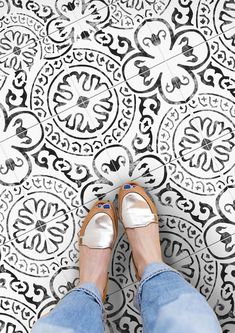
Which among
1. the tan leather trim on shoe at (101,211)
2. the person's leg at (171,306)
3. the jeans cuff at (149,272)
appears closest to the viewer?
the person's leg at (171,306)

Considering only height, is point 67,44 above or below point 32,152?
above

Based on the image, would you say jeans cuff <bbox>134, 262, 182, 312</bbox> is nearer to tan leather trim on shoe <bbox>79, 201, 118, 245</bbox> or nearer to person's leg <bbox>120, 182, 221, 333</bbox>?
person's leg <bbox>120, 182, 221, 333</bbox>

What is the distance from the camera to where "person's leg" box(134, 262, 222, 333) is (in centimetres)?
89

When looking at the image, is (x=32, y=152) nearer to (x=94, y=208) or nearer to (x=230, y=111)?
(x=94, y=208)

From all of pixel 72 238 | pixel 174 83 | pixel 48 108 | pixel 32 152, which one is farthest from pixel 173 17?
pixel 72 238

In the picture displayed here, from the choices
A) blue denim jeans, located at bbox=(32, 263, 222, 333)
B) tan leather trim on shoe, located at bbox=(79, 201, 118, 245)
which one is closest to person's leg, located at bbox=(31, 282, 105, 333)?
blue denim jeans, located at bbox=(32, 263, 222, 333)

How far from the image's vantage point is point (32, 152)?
1181mm

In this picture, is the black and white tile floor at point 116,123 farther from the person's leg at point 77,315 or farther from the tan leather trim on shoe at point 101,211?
the person's leg at point 77,315

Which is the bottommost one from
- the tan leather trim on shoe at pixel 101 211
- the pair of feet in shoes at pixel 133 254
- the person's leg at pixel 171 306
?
the person's leg at pixel 171 306

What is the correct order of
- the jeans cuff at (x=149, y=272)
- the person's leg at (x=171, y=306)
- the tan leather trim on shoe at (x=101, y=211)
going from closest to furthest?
the person's leg at (x=171, y=306), the jeans cuff at (x=149, y=272), the tan leather trim on shoe at (x=101, y=211)

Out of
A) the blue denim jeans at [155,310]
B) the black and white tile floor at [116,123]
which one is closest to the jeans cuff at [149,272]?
the blue denim jeans at [155,310]

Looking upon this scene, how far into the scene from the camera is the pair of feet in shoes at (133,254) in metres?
1.12

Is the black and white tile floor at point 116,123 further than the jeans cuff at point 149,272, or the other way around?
the black and white tile floor at point 116,123

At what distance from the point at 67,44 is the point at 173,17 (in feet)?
0.90
